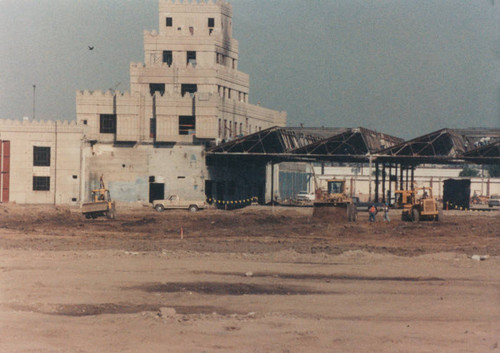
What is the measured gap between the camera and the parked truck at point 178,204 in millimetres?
71500

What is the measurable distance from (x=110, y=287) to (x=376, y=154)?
164ft

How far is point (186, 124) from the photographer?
7600cm

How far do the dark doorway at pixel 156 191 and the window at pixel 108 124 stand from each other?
6442mm

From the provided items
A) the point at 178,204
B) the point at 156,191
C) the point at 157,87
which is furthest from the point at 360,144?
the point at 157,87

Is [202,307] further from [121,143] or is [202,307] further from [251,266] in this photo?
[121,143]

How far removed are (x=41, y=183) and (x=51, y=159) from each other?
2.36 m

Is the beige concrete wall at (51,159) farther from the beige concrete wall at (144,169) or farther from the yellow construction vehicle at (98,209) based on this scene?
the yellow construction vehicle at (98,209)

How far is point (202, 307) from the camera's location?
76.0 ft

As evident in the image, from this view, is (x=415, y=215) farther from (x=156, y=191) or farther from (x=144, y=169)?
(x=144, y=169)

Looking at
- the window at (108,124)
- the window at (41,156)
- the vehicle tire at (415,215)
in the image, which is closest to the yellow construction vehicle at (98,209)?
the window at (41,156)

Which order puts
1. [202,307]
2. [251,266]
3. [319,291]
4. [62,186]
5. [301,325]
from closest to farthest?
[301,325], [202,307], [319,291], [251,266], [62,186]

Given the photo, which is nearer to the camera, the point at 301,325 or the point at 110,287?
the point at 301,325

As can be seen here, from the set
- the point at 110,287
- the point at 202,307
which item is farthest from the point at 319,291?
the point at 110,287

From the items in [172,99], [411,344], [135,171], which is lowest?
[411,344]
